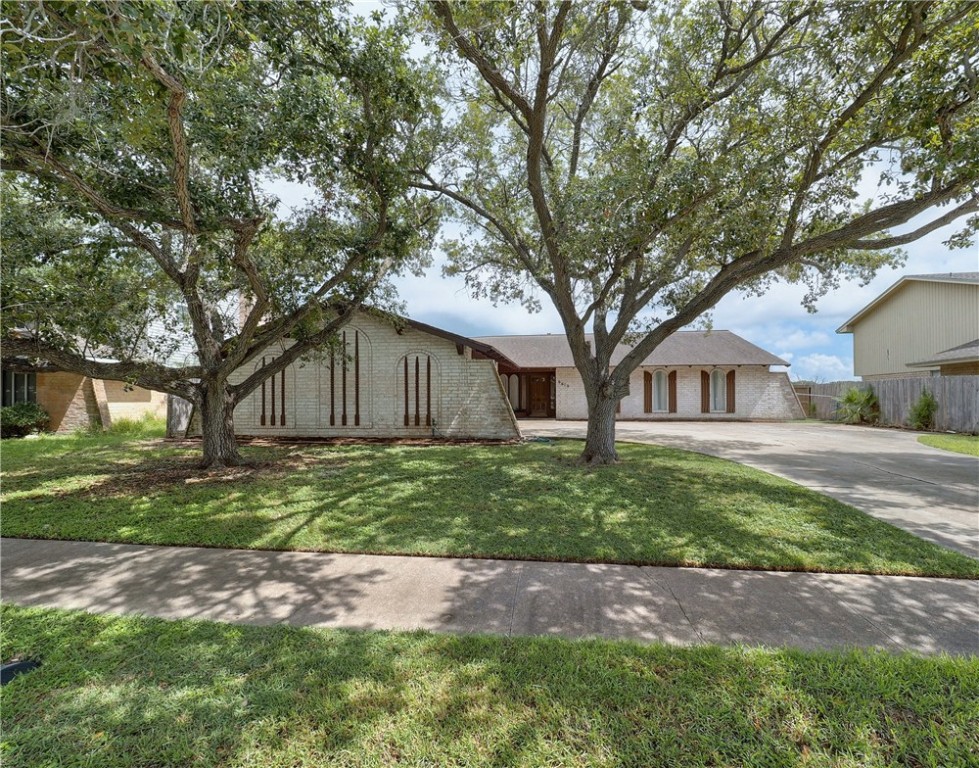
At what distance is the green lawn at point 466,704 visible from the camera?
2004mm

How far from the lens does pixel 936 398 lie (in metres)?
15.6

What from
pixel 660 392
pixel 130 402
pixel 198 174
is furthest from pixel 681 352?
pixel 130 402

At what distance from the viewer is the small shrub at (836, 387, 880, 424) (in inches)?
729

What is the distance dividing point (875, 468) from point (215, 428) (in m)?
13.8

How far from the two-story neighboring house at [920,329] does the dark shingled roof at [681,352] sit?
5604 mm

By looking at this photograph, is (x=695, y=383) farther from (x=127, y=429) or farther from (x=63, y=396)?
(x=63, y=396)

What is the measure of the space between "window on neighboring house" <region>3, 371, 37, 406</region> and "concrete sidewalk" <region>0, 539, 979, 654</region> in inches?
646

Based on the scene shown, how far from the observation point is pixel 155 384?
838 centimetres

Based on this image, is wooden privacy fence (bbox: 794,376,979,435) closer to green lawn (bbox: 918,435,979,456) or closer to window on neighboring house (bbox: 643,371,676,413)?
green lawn (bbox: 918,435,979,456)

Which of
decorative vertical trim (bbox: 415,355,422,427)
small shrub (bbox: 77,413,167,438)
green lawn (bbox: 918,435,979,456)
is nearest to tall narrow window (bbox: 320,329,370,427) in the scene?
decorative vertical trim (bbox: 415,355,422,427)

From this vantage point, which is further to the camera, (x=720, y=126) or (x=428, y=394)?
(x=428, y=394)

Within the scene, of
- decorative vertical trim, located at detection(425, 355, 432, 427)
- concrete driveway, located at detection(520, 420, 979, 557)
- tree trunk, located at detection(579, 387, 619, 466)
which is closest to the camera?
concrete driveway, located at detection(520, 420, 979, 557)

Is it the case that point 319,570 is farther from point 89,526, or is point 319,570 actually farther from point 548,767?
point 89,526

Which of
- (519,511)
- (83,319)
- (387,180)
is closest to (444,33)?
(387,180)
